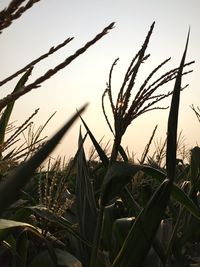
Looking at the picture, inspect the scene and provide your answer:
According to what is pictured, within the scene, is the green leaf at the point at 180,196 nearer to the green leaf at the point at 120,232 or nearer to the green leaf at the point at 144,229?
the green leaf at the point at 144,229

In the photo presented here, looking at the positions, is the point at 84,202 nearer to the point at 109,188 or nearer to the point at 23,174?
the point at 109,188

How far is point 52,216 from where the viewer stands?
1.64m

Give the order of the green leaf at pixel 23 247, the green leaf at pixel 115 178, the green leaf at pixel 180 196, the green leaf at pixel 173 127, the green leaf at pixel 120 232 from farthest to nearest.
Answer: the green leaf at pixel 120 232, the green leaf at pixel 23 247, the green leaf at pixel 180 196, the green leaf at pixel 115 178, the green leaf at pixel 173 127

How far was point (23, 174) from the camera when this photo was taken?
29 cm

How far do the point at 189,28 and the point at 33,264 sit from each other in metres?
1.21

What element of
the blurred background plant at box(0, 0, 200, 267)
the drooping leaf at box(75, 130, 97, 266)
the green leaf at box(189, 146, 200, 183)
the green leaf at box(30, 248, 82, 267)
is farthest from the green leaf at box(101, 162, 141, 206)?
the green leaf at box(189, 146, 200, 183)

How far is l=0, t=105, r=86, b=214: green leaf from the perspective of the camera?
0.90 ft

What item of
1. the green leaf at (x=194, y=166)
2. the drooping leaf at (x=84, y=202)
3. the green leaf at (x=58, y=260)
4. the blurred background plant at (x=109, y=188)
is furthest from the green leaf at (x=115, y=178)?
the green leaf at (x=194, y=166)

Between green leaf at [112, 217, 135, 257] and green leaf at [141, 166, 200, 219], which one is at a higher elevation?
green leaf at [141, 166, 200, 219]

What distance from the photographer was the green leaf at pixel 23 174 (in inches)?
10.8

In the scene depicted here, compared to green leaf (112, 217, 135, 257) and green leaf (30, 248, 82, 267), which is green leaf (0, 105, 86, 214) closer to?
green leaf (30, 248, 82, 267)

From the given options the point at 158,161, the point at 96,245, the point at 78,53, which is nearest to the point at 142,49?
the point at 96,245

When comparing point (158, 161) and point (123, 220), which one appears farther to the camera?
point (158, 161)

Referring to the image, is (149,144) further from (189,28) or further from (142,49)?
(189,28)
